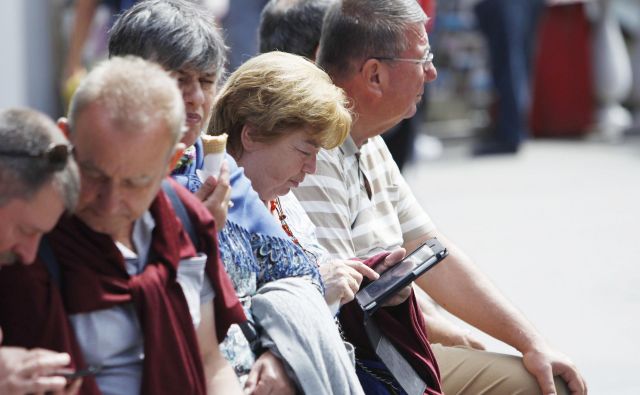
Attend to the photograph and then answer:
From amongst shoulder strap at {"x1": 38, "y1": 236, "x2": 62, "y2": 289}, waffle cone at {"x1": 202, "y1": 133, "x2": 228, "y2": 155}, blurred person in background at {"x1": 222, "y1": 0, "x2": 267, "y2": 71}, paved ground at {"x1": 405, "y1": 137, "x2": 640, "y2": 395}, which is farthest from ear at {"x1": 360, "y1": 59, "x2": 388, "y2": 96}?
blurred person in background at {"x1": 222, "y1": 0, "x2": 267, "y2": 71}

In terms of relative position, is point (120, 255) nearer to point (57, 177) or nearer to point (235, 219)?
point (57, 177)

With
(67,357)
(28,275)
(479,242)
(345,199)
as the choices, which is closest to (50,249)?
(28,275)

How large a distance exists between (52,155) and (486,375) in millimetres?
1704

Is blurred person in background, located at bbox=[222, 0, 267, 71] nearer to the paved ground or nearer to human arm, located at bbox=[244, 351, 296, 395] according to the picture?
the paved ground

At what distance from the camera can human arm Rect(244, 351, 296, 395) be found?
2.33 m

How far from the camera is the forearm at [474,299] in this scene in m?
3.33

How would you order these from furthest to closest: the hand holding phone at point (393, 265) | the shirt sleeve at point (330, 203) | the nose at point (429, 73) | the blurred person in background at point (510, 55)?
A: the blurred person in background at point (510, 55)
the nose at point (429, 73)
the shirt sleeve at point (330, 203)
the hand holding phone at point (393, 265)

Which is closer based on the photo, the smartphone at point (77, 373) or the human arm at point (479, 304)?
the smartphone at point (77, 373)

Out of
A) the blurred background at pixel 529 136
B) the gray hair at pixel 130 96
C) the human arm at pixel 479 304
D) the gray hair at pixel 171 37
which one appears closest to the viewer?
the gray hair at pixel 130 96

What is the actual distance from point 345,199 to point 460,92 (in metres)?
8.41

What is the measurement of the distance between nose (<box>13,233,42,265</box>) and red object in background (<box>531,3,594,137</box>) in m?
9.45

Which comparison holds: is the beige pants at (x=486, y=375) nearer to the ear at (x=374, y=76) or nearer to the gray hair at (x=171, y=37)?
the ear at (x=374, y=76)

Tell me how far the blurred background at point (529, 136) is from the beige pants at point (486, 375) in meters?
1.65

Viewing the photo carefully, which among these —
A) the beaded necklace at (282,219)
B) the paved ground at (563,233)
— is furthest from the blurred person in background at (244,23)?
the beaded necklace at (282,219)
